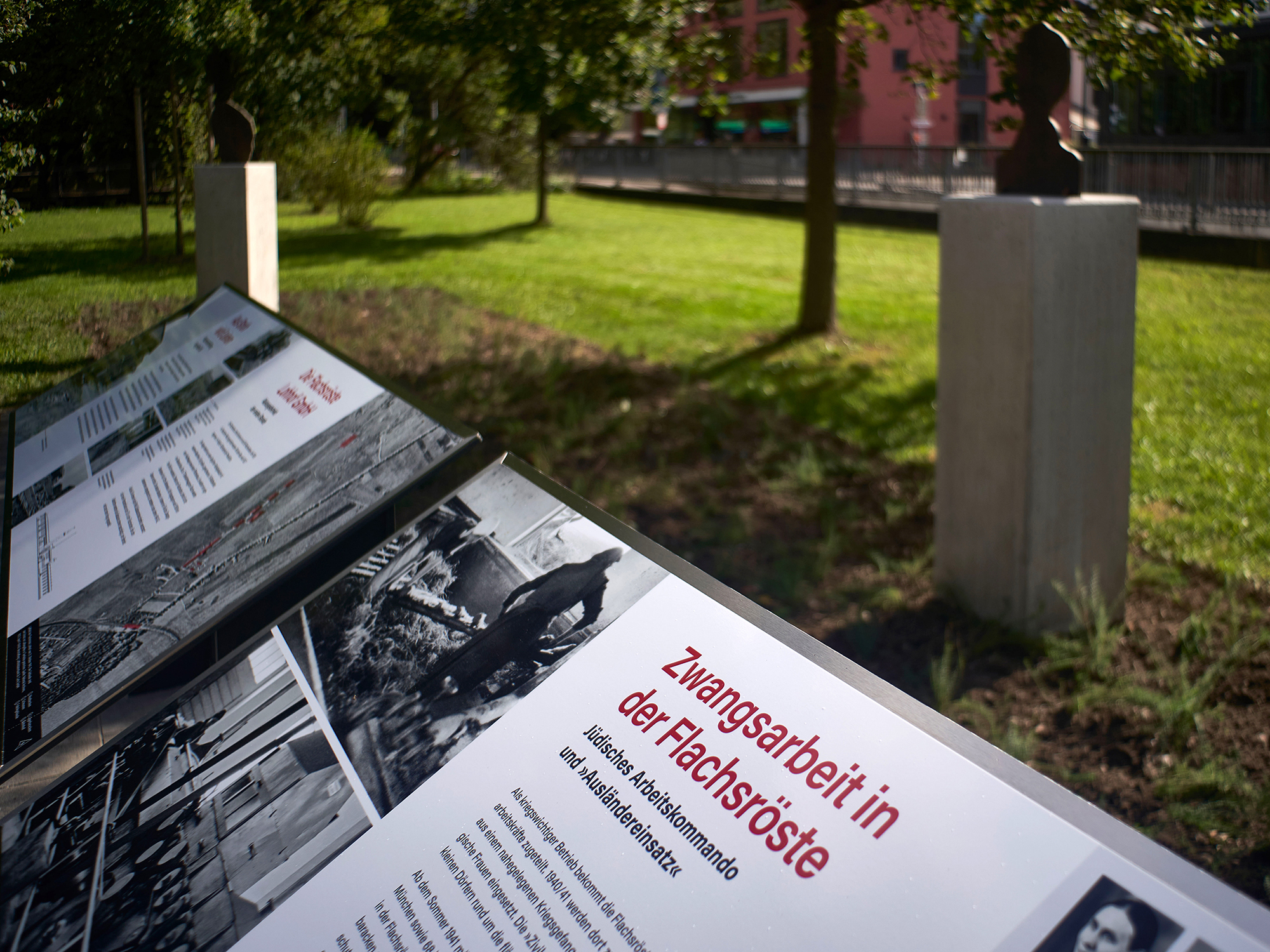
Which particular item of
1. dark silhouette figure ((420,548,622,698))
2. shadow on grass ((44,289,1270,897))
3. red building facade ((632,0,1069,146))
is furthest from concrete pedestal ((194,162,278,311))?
red building facade ((632,0,1069,146))

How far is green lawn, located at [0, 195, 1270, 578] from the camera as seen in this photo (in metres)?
3.04

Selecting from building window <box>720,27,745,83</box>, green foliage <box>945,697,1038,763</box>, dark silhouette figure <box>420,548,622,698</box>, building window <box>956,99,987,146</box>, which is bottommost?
green foliage <box>945,697,1038,763</box>

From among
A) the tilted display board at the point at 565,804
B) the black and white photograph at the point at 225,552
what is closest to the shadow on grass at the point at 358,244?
the black and white photograph at the point at 225,552

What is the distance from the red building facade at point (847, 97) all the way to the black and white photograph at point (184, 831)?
5.38 m

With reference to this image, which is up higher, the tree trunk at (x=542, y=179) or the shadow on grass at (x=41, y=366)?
the tree trunk at (x=542, y=179)

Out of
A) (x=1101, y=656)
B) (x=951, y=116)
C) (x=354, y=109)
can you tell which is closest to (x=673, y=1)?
(x=354, y=109)

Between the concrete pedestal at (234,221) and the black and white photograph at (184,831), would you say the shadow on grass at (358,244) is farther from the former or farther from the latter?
the black and white photograph at (184,831)

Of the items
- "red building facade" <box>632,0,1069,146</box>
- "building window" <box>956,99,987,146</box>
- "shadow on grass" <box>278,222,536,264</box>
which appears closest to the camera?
"shadow on grass" <box>278,222,536,264</box>

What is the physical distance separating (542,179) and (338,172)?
504cm

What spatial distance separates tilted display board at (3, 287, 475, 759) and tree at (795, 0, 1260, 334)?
288 centimetres

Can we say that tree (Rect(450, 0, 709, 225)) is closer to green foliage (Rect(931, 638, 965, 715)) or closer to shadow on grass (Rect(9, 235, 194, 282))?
shadow on grass (Rect(9, 235, 194, 282))

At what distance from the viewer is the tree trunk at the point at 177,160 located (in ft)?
10.7

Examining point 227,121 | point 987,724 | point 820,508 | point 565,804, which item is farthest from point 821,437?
point 565,804

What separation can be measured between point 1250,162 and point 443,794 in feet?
35.2
